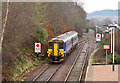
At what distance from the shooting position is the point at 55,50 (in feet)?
64.0

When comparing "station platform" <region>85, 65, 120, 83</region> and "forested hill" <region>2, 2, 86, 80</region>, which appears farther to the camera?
"forested hill" <region>2, 2, 86, 80</region>

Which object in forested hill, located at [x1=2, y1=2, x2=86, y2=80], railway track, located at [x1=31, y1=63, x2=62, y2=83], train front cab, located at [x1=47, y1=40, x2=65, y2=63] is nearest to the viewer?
forested hill, located at [x1=2, y1=2, x2=86, y2=80]

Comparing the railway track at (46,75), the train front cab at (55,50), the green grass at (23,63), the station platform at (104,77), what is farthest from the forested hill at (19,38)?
the station platform at (104,77)

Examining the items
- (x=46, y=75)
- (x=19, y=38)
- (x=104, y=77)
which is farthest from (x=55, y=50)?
(x=104, y=77)

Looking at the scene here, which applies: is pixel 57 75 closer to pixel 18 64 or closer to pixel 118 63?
pixel 18 64

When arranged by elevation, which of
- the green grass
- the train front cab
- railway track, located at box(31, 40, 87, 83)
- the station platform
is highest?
the train front cab

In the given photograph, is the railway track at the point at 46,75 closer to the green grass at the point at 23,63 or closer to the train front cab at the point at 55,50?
the train front cab at the point at 55,50

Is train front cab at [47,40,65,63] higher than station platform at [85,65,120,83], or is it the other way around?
train front cab at [47,40,65,63]

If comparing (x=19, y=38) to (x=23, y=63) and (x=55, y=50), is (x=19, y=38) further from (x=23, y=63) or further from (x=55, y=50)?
(x=55, y=50)

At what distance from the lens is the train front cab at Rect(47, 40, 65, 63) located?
19438 millimetres

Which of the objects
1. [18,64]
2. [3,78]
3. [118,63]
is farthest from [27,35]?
[118,63]

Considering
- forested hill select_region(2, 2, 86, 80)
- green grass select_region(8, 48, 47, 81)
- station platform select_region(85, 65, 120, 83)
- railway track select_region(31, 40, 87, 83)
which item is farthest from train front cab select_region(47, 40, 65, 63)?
station platform select_region(85, 65, 120, 83)

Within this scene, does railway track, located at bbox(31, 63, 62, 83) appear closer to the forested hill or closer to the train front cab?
the train front cab

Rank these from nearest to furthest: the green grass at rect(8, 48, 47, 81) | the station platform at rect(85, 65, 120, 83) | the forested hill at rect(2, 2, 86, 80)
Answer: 1. the station platform at rect(85, 65, 120, 83)
2. the forested hill at rect(2, 2, 86, 80)
3. the green grass at rect(8, 48, 47, 81)
